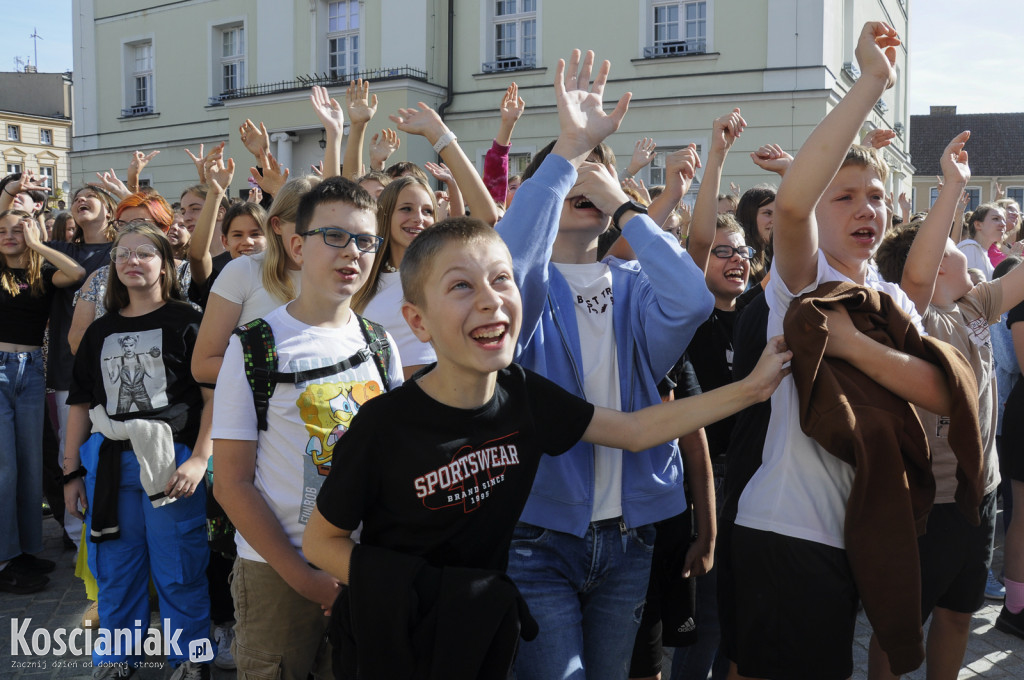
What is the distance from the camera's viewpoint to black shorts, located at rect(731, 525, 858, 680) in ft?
7.37

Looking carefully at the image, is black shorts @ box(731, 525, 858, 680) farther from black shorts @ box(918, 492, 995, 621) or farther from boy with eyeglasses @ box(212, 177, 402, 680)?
boy with eyeglasses @ box(212, 177, 402, 680)

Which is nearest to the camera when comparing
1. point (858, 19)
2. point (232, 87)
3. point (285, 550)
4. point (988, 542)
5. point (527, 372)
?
point (527, 372)

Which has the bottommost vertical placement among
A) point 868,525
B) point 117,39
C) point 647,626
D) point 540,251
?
point 647,626

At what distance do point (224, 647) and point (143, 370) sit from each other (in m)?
1.47

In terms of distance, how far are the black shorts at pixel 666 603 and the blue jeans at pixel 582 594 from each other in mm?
340

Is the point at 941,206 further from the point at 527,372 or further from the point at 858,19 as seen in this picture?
the point at 858,19

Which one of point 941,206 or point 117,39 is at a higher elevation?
point 117,39

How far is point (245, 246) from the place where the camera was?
181 inches

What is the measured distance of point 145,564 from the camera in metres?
3.78

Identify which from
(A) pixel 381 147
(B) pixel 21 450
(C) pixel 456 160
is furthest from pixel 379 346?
(B) pixel 21 450

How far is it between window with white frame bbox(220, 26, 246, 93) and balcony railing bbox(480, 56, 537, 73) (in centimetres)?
723

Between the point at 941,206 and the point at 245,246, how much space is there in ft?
11.4

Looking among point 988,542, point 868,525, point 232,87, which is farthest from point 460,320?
point 232,87

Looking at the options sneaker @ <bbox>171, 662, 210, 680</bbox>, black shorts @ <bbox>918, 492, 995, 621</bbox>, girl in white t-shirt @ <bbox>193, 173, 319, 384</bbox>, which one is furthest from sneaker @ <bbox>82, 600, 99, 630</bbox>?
black shorts @ <bbox>918, 492, 995, 621</bbox>
